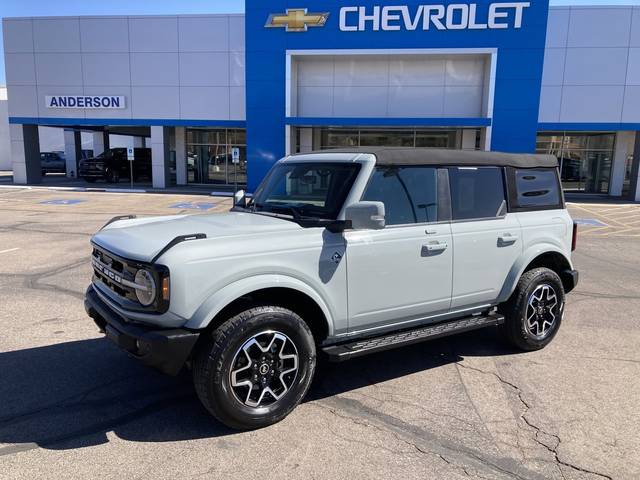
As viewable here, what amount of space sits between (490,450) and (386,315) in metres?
1.23

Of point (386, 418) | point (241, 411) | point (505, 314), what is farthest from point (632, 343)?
point (241, 411)

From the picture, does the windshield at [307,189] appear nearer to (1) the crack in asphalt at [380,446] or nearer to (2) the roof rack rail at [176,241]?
(2) the roof rack rail at [176,241]

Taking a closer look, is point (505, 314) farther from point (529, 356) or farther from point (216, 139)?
point (216, 139)

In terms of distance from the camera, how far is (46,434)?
10.9 ft

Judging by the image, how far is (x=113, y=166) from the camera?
29.1 m

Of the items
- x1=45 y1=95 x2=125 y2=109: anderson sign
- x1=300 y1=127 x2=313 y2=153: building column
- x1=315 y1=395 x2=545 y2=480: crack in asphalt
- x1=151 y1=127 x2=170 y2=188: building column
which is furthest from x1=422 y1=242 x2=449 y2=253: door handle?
x1=45 y1=95 x2=125 y2=109: anderson sign

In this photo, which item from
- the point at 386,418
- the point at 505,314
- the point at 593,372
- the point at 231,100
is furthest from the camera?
the point at 231,100

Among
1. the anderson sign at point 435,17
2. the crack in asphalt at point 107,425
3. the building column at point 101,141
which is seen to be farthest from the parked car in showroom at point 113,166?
the crack in asphalt at point 107,425

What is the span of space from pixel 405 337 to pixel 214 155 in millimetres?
27769

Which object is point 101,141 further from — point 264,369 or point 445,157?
point 264,369

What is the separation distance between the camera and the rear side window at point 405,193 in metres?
4.03

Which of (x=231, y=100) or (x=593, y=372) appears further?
(x=231, y=100)

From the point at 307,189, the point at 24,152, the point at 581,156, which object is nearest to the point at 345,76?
the point at 581,156

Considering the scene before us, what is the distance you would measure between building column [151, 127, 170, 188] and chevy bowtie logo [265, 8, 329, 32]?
319 inches
